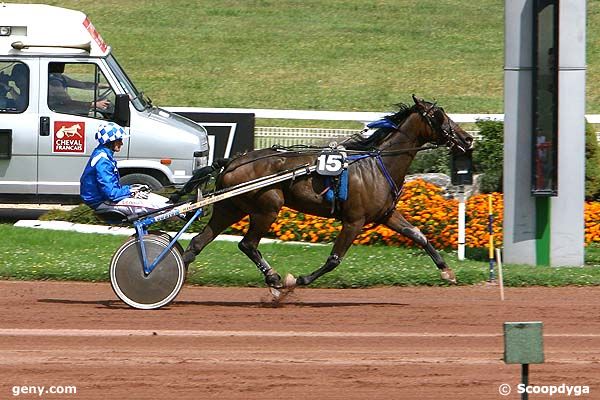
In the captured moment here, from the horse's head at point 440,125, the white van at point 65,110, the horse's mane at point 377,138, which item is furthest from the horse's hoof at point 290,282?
the white van at point 65,110

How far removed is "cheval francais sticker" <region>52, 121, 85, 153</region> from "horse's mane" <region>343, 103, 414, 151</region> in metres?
5.29

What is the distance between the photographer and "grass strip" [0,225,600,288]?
12.5 m

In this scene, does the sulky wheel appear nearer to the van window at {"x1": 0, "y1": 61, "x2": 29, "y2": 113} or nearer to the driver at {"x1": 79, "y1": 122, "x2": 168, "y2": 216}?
the driver at {"x1": 79, "y1": 122, "x2": 168, "y2": 216}

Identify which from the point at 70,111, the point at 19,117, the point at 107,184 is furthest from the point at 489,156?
the point at 107,184

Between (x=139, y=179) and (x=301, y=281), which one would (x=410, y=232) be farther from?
(x=139, y=179)

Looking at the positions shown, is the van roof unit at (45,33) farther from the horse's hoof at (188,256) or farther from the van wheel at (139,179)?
the horse's hoof at (188,256)

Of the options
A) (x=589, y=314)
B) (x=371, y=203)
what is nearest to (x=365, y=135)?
(x=371, y=203)

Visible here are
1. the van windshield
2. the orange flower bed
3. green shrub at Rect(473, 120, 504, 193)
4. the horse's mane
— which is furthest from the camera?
A: green shrub at Rect(473, 120, 504, 193)

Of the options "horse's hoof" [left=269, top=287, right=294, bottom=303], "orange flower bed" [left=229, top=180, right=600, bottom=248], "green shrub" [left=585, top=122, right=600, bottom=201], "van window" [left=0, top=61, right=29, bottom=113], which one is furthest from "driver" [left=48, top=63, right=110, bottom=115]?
"green shrub" [left=585, top=122, right=600, bottom=201]

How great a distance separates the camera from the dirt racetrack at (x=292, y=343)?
8391mm

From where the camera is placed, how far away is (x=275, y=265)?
526 inches

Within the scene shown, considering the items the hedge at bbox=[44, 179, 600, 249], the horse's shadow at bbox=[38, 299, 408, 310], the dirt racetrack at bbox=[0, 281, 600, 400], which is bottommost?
the dirt racetrack at bbox=[0, 281, 600, 400]

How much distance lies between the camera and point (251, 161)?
36.8 feet

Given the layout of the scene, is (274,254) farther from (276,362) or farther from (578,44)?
(276,362)
